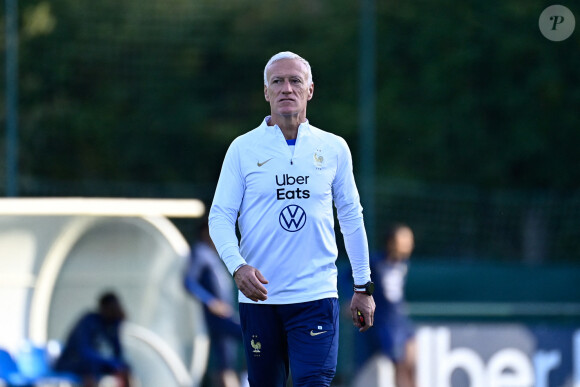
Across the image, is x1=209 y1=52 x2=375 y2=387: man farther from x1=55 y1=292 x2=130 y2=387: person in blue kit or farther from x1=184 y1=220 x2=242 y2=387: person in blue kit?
x1=184 y1=220 x2=242 y2=387: person in blue kit

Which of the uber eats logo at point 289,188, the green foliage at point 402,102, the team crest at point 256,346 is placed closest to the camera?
the uber eats logo at point 289,188

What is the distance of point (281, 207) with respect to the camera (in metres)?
5.05

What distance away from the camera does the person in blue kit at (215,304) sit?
33.6ft

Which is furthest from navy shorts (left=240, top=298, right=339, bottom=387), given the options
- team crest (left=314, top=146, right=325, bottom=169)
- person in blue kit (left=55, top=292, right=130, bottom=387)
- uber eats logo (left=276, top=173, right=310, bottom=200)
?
person in blue kit (left=55, top=292, right=130, bottom=387)

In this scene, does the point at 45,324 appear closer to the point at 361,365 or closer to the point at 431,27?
the point at 361,365

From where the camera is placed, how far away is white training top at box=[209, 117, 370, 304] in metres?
5.05

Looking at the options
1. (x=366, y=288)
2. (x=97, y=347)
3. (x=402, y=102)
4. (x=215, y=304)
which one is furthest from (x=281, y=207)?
(x=402, y=102)

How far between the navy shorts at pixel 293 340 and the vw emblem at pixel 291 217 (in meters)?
0.35

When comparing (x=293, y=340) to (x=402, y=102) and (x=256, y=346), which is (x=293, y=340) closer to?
(x=256, y=346)

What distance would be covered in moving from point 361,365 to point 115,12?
730cm

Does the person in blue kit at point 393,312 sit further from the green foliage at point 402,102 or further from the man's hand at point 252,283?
the green foliage at point 402,102

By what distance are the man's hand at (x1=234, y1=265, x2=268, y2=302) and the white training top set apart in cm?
24

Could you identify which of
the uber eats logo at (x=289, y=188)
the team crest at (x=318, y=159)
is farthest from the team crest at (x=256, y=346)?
the team crest at (x=318, y=159)

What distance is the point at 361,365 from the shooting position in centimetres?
1114
